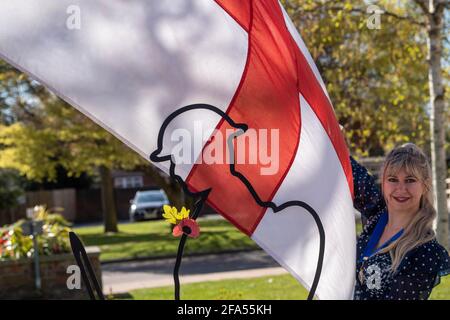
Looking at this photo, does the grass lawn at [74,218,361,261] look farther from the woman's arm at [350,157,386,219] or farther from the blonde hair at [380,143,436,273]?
the blonde hair at [380,143,436,273]

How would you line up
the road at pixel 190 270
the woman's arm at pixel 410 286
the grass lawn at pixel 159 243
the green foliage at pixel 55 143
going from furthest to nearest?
the green foliage at pixel 55 143
the grass lawn at pixel 159 243
the road at pixel 190 270
the woman's arm at pixel 410 286

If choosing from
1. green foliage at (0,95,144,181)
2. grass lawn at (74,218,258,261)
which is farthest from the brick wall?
green foliage at (0,95,144,181)

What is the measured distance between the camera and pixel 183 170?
72.1 inches

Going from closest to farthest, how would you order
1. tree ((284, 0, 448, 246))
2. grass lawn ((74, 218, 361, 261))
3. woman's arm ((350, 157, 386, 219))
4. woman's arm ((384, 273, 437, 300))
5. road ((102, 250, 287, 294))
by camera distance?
woman's arm ((384, 273, 437, 300)), woman's arm ((350, 157, 386, 219)), tree ((284, 0, 448, 246)), road ((102, 250, 287, 294)), grass lawn ((74, 218, 361, 261))

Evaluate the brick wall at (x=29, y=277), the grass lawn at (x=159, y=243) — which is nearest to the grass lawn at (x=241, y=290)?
the brick wall at (x=29, y=277)

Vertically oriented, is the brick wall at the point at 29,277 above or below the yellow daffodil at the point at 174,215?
below

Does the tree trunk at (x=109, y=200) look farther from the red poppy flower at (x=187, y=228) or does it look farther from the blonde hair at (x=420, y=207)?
the red poppy flower at (x=187, y=228)

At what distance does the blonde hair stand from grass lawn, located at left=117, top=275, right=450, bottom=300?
5965 mm

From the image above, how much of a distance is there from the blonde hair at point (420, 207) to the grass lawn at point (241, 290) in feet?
19.6

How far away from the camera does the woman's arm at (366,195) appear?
264 cm

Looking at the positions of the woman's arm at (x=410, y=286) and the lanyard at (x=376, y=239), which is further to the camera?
the lanyard at (x=376, y=239)

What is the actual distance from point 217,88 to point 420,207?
0.97m

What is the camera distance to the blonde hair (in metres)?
2.22
